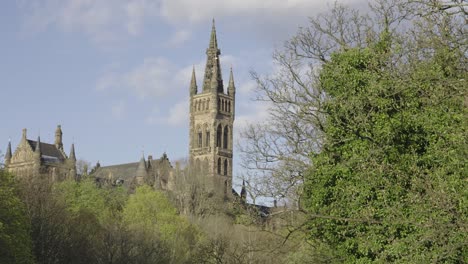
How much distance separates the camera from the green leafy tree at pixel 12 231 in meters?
36.9

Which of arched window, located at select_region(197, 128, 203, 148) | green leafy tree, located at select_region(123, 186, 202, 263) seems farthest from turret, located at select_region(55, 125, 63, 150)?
green leafy tree, located at select_region(123, 186, 202, 263)

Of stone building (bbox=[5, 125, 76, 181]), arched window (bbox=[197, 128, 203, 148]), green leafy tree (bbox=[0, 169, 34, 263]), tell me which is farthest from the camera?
arched window (bbox=[197, 128, 203, 148])

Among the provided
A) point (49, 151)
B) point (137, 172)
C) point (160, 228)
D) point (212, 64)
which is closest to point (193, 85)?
point (212, 64)

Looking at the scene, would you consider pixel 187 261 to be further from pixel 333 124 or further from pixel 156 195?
pixel 333 124

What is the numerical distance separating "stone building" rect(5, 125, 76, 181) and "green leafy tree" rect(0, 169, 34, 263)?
6166 centimetres

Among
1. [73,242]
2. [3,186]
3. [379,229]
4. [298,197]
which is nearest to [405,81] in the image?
[379,229]

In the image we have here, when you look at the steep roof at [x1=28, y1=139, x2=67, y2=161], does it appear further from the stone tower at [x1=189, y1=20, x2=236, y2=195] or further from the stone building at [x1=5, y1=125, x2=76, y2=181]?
the stone tower at [x1=189, y1=20, x2=236, y2=195]

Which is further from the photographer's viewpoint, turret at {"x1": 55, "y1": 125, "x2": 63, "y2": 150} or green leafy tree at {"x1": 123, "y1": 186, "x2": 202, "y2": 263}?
turret at {"x1": 55, "y1": 125, "x2": 63, "y2": 150}

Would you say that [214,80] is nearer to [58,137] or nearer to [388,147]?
[58,137]

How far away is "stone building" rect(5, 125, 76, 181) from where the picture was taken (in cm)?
10506

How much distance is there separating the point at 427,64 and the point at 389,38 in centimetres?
477

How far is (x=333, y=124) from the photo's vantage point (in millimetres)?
24469

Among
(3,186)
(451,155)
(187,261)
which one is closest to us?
(451,155)

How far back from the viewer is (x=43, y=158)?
363ft
